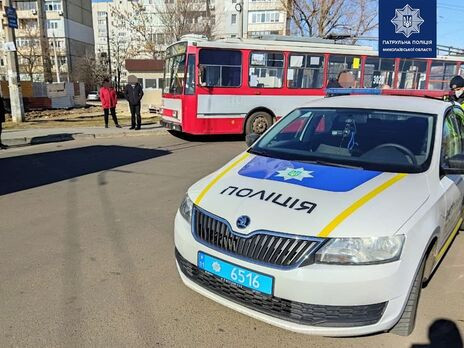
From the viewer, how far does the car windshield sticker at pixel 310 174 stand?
291cm

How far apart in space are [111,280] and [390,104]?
306 centimetres

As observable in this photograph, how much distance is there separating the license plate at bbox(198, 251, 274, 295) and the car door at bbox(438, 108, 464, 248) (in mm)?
1527

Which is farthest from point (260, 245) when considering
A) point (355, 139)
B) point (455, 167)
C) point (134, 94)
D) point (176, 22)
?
point (176, 22)

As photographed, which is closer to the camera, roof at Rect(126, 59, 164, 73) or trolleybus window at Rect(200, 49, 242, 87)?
trolleybus window at Rect(200, 49, 242, 87)

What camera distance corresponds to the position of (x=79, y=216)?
5.34 metres

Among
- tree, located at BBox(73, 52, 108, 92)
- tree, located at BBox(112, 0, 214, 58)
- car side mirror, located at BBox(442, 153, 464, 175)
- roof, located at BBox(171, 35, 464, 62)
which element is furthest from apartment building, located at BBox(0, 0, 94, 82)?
car side mirror, located at BBox(442, 153, 464, 175)

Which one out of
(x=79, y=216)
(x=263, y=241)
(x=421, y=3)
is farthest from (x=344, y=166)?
(x=421, y=3)

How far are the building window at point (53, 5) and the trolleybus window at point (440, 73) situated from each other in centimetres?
7575

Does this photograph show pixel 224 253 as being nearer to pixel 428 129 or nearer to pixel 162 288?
pixel 162 288

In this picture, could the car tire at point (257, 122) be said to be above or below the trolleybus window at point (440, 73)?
below

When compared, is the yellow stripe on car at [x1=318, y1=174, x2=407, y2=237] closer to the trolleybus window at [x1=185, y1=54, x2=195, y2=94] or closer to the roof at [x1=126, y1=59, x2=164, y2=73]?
the trolleybus window at [x1=185, y1=54, x2=195, y2=94]

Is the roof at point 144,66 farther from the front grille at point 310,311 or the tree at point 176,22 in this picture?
the front grille at point 310,311

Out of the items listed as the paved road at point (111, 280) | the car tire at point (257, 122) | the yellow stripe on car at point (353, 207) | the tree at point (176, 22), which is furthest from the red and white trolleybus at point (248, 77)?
the tree at point (176, 22)

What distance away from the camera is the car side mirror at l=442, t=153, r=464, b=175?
10.6 ft
